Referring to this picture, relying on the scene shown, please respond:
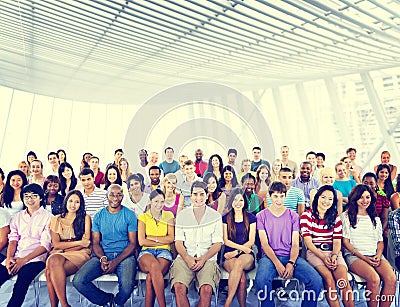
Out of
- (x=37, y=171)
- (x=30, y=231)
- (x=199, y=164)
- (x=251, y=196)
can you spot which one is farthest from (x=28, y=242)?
(x=199, y=164)

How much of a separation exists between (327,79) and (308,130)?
1.97m

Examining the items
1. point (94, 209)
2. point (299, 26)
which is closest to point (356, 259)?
point (94, 209)

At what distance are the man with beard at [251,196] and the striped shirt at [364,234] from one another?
2.97 feet

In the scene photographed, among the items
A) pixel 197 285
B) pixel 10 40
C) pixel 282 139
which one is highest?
pixel 10 40

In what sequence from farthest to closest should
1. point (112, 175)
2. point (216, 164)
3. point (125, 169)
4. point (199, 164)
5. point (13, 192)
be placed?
point (199, 164) < point (216, 164) < point (125, 169) < point (112, 175) < point (13, 192)

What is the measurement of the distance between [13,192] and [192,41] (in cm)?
773

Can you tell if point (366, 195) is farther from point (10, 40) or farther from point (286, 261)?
point (10, 40)

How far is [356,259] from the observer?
10.9 ft

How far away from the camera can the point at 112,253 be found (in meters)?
3.44

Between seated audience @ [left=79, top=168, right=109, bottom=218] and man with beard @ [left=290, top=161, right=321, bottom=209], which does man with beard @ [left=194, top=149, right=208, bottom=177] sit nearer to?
man with beard @ [left=290, top=161, right=321, bottom=209]

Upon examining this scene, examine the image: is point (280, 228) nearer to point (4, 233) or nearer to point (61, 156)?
point (4, 233)

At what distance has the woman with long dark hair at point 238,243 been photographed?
3236 mm

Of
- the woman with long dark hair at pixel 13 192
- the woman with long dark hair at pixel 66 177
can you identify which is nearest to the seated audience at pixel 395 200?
the woman with long dark hair at pixel 66 177

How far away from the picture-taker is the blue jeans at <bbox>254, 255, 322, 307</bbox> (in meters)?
3.09
